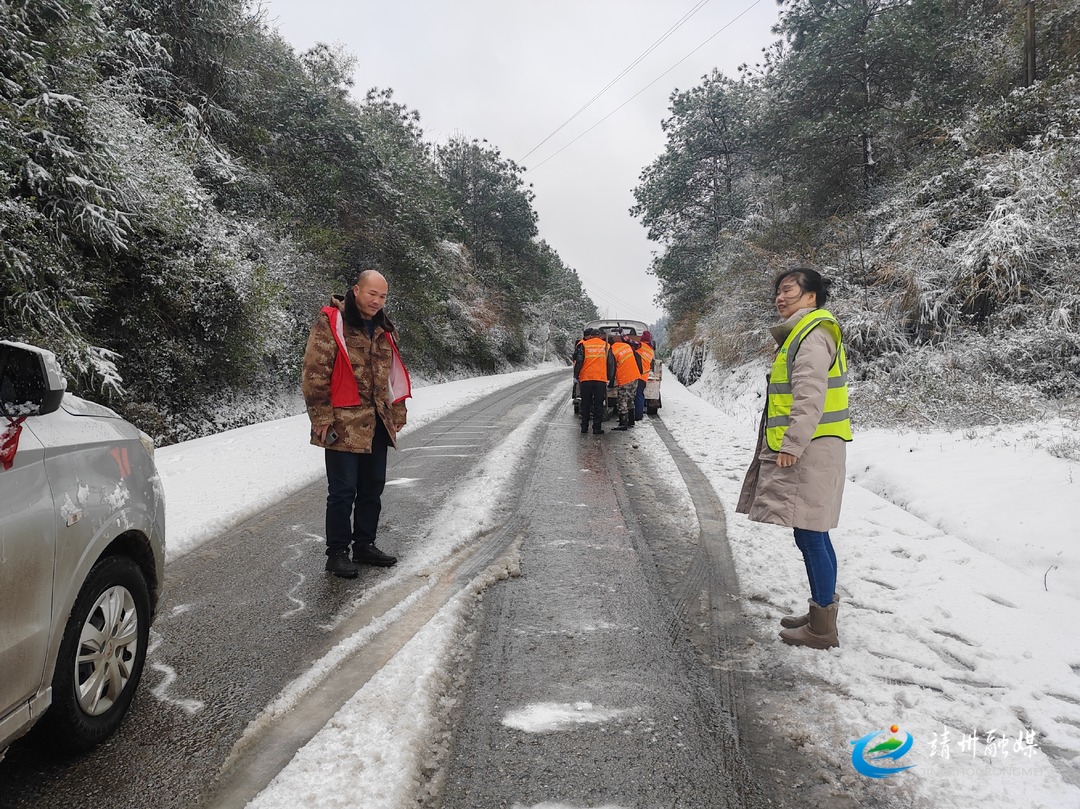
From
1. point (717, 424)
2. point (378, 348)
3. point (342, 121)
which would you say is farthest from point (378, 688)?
point (342, 121)

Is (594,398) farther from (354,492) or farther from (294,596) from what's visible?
(294,596)

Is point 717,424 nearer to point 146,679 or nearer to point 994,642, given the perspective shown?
point 994,642

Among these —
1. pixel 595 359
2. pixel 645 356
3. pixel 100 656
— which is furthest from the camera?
pixel 645 356

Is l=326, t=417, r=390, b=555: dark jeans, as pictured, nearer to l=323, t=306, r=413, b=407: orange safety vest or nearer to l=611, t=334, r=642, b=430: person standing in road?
l=323, t=306, r=413, b=407: orange safety vest

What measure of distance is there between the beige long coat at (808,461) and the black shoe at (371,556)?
244 centimetres

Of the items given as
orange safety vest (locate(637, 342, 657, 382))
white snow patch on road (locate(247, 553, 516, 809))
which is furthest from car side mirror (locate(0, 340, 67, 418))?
orange safety vest (locate(637, 342, 657, 382))

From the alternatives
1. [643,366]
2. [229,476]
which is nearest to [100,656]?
[229,476]

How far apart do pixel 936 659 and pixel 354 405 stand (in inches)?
137

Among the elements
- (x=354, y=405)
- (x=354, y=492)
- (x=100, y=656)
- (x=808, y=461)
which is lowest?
(x=100, y=656)

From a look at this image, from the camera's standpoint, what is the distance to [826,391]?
2893mm

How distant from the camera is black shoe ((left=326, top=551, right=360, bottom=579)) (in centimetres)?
385

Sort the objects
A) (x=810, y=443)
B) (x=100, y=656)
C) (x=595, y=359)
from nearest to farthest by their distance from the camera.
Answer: (x=100, y=656)
(x=810, y=443)
(x=595, y=359)

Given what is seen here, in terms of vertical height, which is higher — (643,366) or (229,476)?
(643,366)

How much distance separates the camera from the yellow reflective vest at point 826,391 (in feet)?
9.57
